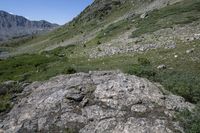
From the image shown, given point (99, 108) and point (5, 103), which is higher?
point (99, 108)

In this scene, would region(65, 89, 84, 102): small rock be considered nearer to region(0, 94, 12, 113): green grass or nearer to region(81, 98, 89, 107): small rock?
region(81, 98, 89, 107): small rock

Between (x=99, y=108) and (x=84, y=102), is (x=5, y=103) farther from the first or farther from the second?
(x=99, y=108)

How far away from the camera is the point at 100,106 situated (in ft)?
59.6

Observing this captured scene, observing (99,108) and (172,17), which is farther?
(172,17)

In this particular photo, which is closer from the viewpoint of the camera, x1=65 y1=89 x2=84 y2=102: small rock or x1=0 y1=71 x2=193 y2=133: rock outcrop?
x1=0 y1=71 x2=193 y2=133: rock outcrop

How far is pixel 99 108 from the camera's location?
17.9 meters

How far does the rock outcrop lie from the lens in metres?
A: 16.3

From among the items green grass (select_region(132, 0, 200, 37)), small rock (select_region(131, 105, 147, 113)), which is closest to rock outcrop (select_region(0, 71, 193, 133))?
small rock (select_region(131, 105, 147, 113))

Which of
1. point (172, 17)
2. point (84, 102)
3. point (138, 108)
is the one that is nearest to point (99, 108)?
point (84, 102)

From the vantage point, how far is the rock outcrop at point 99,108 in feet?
53.4

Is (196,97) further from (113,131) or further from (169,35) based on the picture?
(169,35)

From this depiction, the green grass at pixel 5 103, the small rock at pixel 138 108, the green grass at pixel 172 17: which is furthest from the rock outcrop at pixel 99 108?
the green grass at pixel 172 17

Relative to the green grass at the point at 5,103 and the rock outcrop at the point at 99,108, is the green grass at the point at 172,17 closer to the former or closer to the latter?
the rock outcrop at the point at 99,108

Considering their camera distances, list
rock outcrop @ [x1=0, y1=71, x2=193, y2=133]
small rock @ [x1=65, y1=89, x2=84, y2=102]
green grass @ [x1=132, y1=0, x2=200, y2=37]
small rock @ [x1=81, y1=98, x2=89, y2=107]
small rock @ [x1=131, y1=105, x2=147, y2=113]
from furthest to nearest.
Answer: green grass @ [x1=132, y1=0, x2=200, y2=37] → small rock @ [x1=65, y1=89, x2=84, y2=102] → small rock @ [x1=81, y1=98, x2=89, y2=107] → small rock @ [x1=131, y1=105, x2=147, y2=113] → rock outcrop @ [x1=0, y1=71, x2=193, y2=133]
